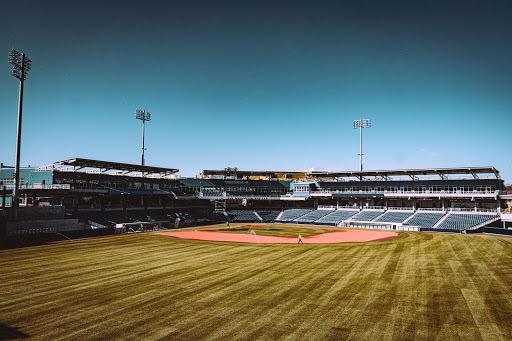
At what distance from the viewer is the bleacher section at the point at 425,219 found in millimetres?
58594

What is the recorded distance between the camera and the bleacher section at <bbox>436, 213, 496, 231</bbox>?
54219mm

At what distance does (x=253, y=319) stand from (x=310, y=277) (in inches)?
341

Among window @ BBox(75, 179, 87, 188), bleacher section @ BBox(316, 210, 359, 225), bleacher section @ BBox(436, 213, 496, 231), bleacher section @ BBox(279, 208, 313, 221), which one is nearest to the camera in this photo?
bleacher section @ BBox(436, 213, 496, 231)

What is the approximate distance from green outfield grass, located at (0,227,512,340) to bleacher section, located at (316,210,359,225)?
37.9 meters

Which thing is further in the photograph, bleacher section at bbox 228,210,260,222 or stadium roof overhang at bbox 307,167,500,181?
bleacher section at bbox 228,210,260,222

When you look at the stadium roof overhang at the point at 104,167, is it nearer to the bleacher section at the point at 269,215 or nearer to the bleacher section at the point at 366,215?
the bleacher section at the point at 269,215

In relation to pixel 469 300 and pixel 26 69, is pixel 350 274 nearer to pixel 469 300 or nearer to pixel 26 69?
pixel 469 300

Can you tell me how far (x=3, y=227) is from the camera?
39.7 m

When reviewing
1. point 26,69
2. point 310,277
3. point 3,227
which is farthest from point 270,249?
point 26,69

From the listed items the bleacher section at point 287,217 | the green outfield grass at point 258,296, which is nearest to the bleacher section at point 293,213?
the bleacher section at point 287,217

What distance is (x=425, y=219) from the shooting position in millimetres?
61312

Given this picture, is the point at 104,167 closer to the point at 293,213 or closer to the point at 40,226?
the point at 40,226

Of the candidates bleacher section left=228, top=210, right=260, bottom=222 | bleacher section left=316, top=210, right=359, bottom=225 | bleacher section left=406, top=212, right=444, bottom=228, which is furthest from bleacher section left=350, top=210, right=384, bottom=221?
bleacher section left=228, top=210, right=260, bottom=222

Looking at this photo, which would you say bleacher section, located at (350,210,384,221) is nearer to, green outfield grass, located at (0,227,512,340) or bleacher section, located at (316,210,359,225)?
bleacher section, located at (316,210,359,225)
